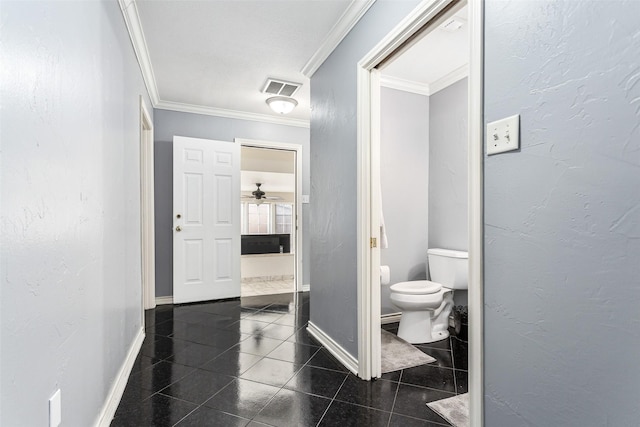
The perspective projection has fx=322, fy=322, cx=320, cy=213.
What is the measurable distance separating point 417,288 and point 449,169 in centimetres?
121

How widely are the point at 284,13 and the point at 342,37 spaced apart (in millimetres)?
428

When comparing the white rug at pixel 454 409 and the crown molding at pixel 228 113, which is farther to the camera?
the crown molding at pixel 228 113

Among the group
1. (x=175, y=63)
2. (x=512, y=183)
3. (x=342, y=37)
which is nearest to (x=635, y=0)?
(x=512, y=183)

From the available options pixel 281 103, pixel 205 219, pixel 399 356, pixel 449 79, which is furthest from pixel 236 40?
pixel 399 356

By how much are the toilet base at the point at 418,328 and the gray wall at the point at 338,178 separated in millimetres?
676

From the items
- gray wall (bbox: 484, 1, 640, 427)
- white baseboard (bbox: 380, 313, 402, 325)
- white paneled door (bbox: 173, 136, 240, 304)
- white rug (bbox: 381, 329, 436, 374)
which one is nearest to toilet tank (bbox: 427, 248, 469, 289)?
white baseboard (bbox: 380, 313, 402, 325)

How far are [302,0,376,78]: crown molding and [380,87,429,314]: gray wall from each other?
82 cm

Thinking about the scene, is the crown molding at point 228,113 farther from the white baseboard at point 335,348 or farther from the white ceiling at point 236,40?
the white baseboard at point 335,348

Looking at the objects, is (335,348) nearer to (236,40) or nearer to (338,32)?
(338,32)

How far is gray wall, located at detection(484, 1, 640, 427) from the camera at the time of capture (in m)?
0.81

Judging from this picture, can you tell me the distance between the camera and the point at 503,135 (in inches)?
43.9

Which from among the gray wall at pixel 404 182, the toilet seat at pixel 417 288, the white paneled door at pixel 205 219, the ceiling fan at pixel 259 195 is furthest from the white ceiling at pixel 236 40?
the ceiling fan at pixel 259 195

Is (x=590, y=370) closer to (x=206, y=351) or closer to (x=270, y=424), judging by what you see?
(x=270, y=424)

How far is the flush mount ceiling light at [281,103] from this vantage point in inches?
144
